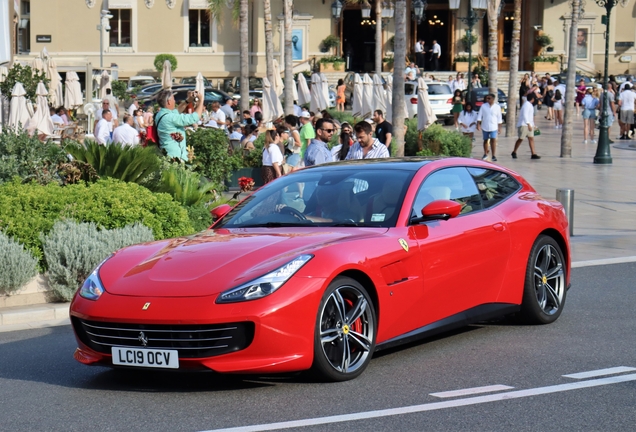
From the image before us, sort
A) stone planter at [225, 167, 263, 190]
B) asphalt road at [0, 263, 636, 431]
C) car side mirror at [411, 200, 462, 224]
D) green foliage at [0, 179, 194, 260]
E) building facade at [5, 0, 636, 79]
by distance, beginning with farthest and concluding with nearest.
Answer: building facade at [5, 0, 636, 79] → stone planter at [225, 167, 263, 190] → green foliage at [0, 179, 194, 260] → car side mirror at [411, 200, 462, 224] → asphalt road at [0, 263, 636, 431]

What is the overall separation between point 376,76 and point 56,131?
936 centimetres

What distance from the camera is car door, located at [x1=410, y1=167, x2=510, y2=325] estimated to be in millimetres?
7781

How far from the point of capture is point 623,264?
43.1 ft

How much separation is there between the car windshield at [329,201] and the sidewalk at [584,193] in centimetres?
276

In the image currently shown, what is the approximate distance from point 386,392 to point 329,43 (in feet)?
A: 184

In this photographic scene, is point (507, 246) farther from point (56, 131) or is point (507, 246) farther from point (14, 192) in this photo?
point (56, 131)

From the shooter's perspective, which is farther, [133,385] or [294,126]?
[294,126]

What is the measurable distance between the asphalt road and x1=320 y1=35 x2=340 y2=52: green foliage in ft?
177

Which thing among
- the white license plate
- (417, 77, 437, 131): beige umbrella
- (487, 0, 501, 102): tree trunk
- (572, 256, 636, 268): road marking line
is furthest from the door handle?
(487, 0, 501, 102): tree trunk

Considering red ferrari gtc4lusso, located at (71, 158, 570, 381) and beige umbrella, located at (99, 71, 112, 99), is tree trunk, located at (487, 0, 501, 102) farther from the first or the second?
red ferrari gtc4lusso, located at (71, 158, 570, 381)

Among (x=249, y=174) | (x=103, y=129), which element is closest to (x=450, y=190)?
(x=249, y=174)

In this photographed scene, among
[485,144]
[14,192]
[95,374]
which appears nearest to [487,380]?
[95,374]

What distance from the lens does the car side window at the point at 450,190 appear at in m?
8.09

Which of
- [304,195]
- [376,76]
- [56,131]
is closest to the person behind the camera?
[304,195]
